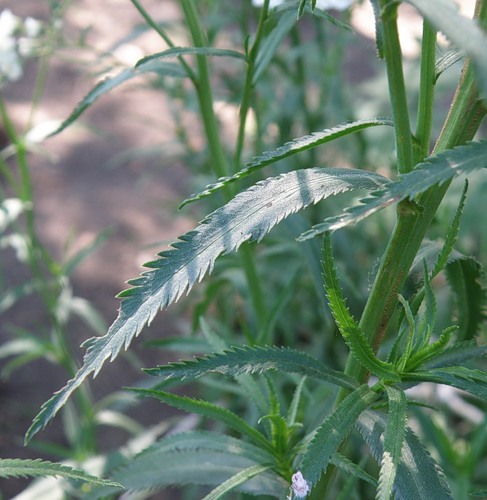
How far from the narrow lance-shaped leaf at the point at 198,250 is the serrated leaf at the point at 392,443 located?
12 centimetres

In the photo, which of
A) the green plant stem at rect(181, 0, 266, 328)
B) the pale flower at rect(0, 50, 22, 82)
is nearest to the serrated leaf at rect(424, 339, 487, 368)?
the green plant stem at rect(181, 0, 266, 328)

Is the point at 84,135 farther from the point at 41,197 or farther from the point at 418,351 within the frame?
the point at 418,351

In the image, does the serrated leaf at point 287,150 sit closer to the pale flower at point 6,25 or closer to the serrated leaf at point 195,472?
the serrated leaf at point 195,472

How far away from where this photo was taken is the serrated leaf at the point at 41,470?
15.2 inches

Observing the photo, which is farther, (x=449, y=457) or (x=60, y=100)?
(x=60, y=100)

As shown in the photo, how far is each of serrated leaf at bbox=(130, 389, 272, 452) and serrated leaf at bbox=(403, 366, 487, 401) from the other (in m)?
0.13

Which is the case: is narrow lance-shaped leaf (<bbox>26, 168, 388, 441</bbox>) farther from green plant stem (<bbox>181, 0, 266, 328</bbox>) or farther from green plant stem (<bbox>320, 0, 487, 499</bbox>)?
green plant stem (<bbox>181, 0, 266, 328</bbox>)

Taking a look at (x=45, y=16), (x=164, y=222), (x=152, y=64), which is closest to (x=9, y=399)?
(x=164, y=222)

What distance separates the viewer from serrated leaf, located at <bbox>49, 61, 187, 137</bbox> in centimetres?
59

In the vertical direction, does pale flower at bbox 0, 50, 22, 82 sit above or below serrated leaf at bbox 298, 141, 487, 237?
above

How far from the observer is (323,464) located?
383 millimetres

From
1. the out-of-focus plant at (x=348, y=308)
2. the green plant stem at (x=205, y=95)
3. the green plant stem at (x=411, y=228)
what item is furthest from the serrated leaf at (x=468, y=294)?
the green plant stem at (x=205, y=95)

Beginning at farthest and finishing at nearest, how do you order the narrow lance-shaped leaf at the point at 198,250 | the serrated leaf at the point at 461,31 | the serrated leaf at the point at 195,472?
the serrated leaf at the point at 195,472, the narrow lance-shaped leaf at the point at 198,250, the serrated leaf at the point at 461,31

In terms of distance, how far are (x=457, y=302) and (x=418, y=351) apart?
119 millimetres
